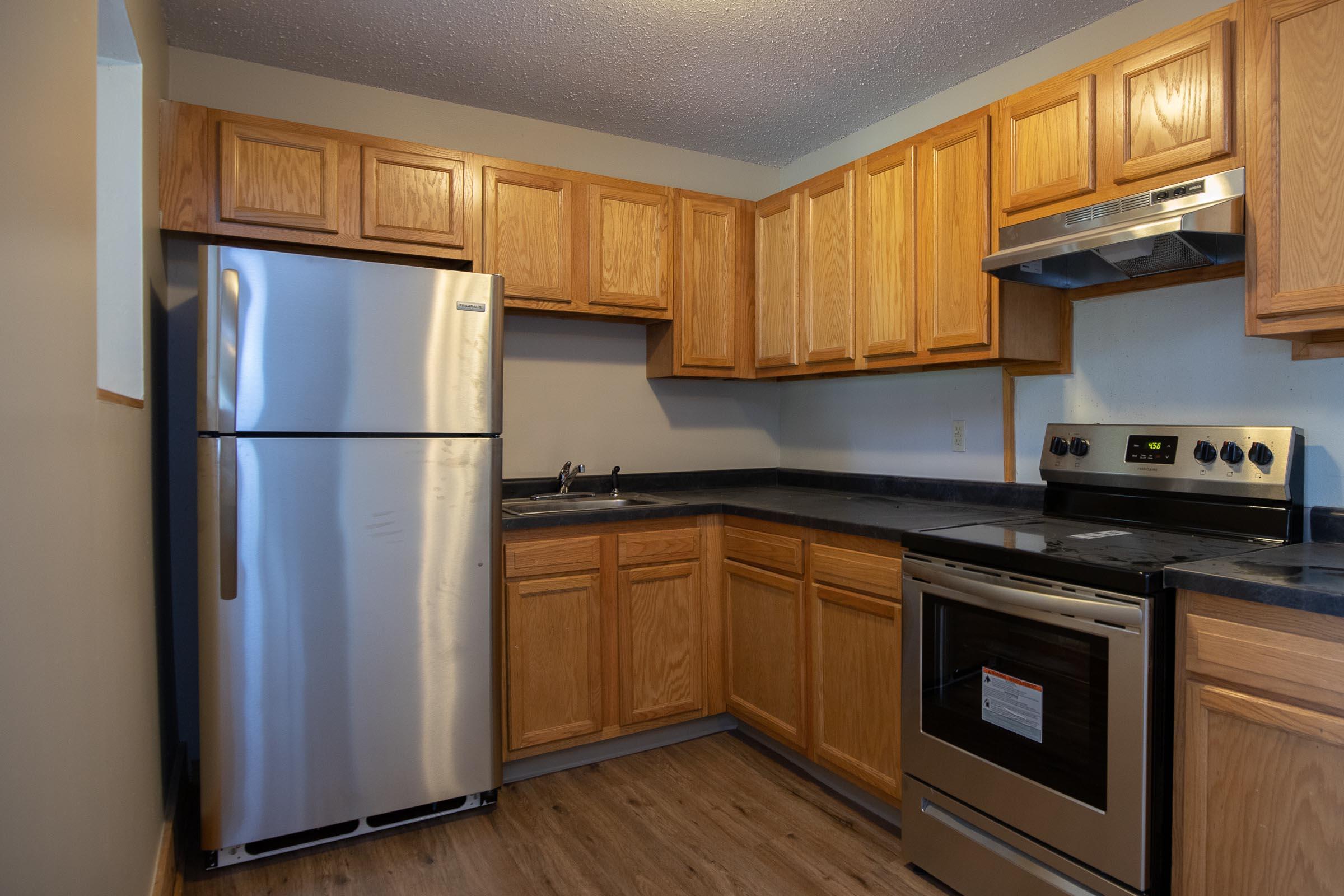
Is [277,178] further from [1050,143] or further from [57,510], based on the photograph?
[1050,143]

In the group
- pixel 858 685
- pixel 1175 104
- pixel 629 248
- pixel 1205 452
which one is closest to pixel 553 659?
pixel 858 685

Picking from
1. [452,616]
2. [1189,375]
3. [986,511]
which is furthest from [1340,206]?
[452,616]

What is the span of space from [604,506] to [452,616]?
3.20 feet

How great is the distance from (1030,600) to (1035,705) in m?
0.25

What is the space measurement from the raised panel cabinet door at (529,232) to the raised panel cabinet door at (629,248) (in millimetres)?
100

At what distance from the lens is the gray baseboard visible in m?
2.61

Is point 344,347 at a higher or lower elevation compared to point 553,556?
higher

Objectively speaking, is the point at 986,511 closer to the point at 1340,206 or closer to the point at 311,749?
the point at 1340,206

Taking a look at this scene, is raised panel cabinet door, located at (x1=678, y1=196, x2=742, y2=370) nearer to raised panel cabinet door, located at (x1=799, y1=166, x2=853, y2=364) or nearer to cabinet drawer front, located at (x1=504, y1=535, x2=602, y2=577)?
raised panel cabinet door, located at (x1=799, y1=166, x2=853, y2=364)

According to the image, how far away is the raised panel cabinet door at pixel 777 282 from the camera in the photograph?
10.0ft

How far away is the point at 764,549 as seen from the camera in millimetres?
2672

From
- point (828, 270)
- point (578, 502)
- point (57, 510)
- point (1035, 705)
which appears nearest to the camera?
point (57, 510)

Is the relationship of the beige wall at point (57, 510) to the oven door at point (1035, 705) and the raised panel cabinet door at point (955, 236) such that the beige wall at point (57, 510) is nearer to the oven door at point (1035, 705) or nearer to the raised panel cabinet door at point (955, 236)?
the oven door at point (1035, 705)

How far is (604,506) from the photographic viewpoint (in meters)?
3.15
